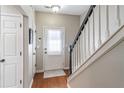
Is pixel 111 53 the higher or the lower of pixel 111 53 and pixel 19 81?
the higher

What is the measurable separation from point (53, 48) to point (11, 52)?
110 inches

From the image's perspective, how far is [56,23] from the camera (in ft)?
18.9

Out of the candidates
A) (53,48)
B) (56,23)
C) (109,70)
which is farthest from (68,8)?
(109,70)

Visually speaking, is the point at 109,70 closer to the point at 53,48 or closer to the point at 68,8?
the point at 68,8

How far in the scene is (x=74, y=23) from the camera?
6090mm

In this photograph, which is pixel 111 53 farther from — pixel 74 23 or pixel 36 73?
pixel 74 23

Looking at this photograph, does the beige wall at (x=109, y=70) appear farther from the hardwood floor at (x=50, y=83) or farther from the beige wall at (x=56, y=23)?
the beige wall at (x=56, y=23)

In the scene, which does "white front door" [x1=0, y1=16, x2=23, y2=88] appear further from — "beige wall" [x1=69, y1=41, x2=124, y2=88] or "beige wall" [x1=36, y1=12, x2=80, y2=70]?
"beige wall" [x1=36, y1=12, x2=80, y2=70]

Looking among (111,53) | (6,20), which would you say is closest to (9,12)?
(6,20)

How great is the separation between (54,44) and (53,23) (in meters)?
1.02

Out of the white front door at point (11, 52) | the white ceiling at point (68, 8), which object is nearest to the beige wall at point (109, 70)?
the white front door at point (11, 52)

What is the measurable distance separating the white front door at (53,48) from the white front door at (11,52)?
2.46 m

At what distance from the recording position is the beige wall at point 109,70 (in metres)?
1.16

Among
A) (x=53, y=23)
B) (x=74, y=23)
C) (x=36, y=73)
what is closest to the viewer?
(x=36, y=73)
